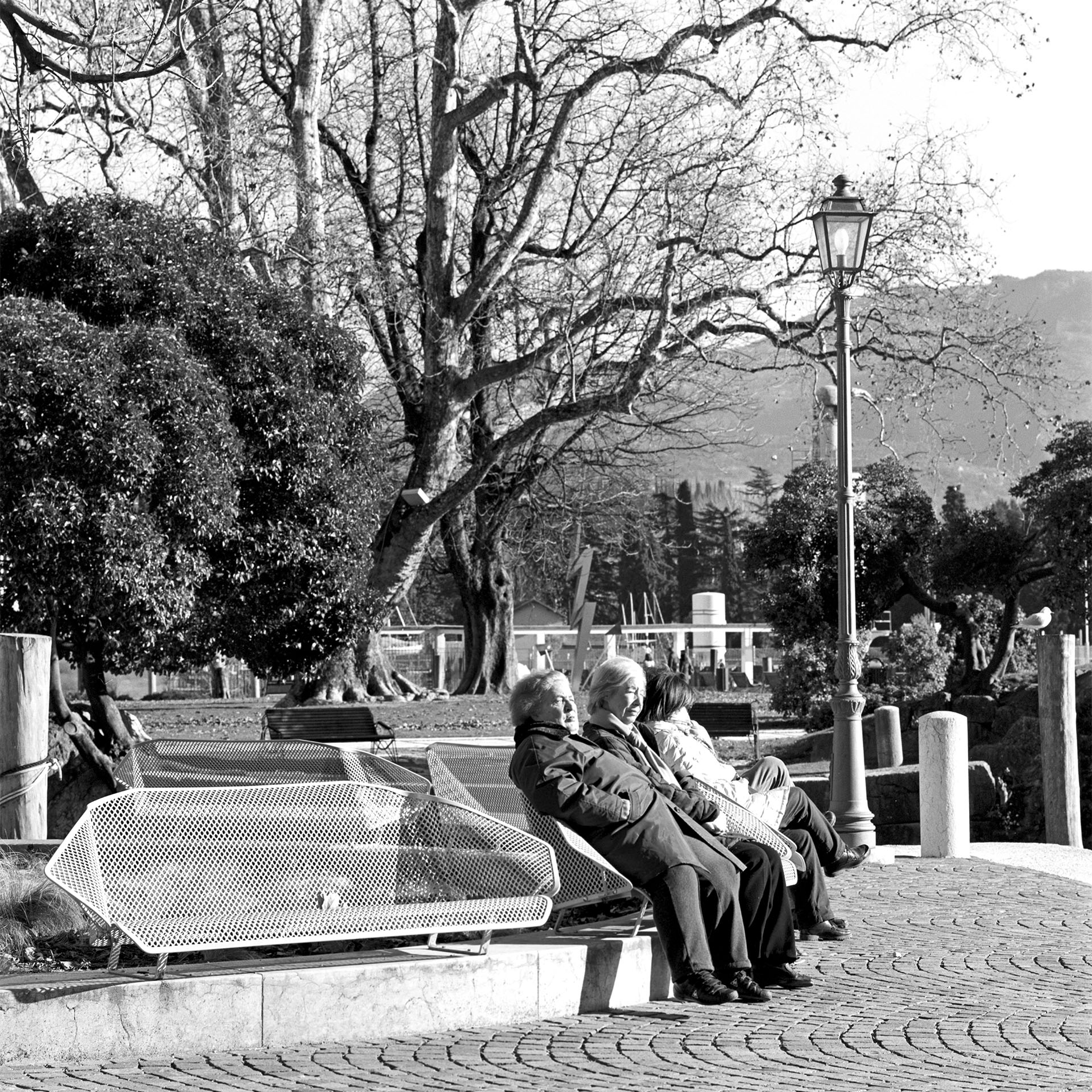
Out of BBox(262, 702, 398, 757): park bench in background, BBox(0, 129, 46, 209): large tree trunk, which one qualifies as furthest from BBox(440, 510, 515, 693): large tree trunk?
BBox(0, 129, 46, 209): large tree trunk

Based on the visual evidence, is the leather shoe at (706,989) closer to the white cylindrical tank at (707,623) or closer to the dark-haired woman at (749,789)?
the dark-haired woman at (749,789)

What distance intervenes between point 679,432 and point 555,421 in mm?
7371

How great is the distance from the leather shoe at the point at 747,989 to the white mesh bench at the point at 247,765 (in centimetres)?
274

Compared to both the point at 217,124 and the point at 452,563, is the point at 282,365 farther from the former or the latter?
the point at 452,563

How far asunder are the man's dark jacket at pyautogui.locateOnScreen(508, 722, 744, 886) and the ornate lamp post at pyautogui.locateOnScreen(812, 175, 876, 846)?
457 centimetres

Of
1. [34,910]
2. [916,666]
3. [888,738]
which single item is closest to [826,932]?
[34,910]

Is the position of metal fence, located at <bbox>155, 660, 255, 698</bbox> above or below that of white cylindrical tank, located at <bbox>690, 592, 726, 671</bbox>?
below

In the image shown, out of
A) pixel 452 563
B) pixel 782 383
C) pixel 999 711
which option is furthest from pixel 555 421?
pixel 452 563

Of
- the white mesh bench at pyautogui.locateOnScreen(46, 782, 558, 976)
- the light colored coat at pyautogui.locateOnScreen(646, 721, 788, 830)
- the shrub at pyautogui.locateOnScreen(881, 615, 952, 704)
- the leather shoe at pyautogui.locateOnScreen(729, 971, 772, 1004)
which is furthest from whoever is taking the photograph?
the shrub at pyautogui.locateOnScreen(881, 615, 952, 704)

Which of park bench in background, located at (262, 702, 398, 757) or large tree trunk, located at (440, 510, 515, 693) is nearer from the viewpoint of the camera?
park bench in background, located at (262, 702, 398, 757)

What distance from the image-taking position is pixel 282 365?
38.0 ft

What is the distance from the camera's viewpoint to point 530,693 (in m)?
6.46

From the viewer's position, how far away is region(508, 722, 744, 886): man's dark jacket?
6.12 metres

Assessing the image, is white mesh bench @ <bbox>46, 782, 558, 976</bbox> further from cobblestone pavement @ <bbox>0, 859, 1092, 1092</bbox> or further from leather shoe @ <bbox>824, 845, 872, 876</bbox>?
leather shoe @ <bbox>824, 845, 872, 876</bbox>
